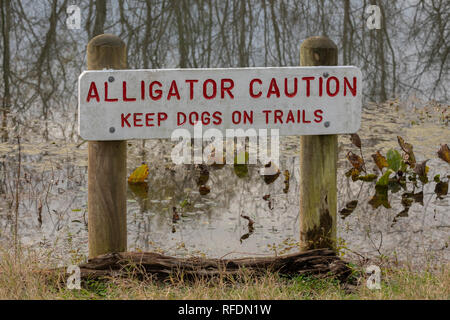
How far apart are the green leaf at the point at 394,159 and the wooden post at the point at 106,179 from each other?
3319mm

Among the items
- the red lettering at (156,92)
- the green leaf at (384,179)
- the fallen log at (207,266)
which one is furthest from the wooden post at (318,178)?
the green leaf at (384,179)

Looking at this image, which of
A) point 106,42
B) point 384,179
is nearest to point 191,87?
point 106,42

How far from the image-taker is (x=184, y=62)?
33.4 feet

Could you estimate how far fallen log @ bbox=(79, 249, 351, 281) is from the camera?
3180 mm

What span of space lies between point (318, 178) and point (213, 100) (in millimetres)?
797

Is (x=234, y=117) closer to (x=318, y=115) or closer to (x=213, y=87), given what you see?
(x=213, y=87)

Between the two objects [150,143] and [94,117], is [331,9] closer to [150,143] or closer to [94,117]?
[150,143]

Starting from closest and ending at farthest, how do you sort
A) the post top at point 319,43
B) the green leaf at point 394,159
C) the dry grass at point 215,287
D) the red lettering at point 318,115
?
the dry grass at point 215,287 → the red lettering at point 318,115 → the post top at point 319,43 → the green leaf at point 394,159

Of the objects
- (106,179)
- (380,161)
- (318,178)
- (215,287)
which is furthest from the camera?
(380,161)

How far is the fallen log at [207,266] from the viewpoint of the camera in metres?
3.18

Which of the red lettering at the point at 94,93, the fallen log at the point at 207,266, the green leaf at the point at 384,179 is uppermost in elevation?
the red lettering at the point at 94,93

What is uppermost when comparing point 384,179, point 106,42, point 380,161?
point 106,42

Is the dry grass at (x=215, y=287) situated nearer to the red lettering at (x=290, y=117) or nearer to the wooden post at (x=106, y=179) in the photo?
the wooden post at (x=106, y=179)

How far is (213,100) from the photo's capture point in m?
3.05
